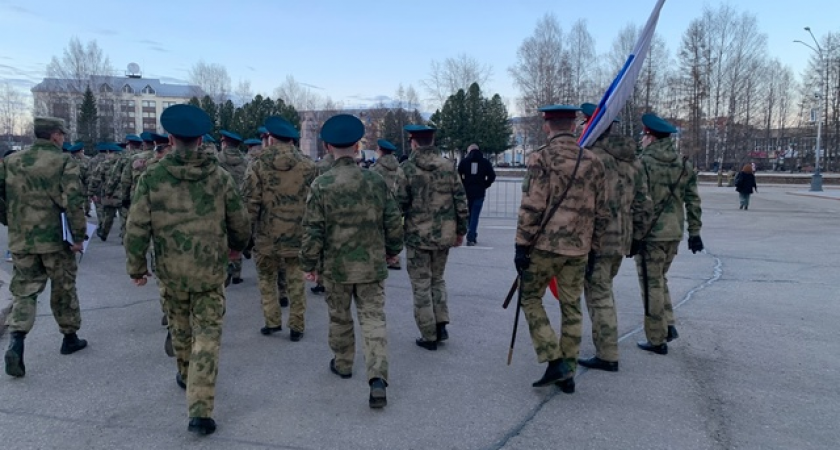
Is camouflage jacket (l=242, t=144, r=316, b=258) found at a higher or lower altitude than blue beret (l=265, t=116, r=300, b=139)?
lower

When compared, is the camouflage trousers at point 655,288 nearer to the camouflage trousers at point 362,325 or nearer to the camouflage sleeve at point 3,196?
the camouflage trousers at point 362,325

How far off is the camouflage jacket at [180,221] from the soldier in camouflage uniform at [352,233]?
716 millimetres

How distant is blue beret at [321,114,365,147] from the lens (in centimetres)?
441

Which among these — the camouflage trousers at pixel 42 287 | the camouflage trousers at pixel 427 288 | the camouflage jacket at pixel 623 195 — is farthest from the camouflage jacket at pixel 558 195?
the camouflage trousers at pixel 42 287

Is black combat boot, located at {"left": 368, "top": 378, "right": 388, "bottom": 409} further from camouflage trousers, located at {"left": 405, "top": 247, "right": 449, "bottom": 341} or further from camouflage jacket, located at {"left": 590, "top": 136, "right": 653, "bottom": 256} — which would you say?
camouflage jacket, located at {"left": 590, "top": 136, "right": 653, "bottom": 256}

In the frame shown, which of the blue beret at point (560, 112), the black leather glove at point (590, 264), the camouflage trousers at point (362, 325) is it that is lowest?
the camouflage trousers at point (362, 325)

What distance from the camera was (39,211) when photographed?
197 inches

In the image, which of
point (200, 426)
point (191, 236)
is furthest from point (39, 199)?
point (200, 426)

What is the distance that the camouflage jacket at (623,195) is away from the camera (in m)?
4.94

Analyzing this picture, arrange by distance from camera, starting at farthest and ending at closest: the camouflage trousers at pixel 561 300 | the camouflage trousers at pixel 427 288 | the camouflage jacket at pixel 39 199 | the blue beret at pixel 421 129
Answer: the blue beret at pixel 421 129 → the camouflage trousers at pixel 427 288 → the camouflage jacket at pixel 39 199 → the camouflage trousers at pixel 561 300

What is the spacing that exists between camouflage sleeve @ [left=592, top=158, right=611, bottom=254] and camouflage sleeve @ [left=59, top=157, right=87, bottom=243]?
14.0 feet

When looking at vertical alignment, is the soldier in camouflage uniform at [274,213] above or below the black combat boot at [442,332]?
Answer: above

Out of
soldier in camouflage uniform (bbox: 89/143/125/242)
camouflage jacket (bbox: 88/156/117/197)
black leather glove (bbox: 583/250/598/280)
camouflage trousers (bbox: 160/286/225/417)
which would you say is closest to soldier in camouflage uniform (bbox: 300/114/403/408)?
camouflage trousers (bbox: 160/286/225/417)

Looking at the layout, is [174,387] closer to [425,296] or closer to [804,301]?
[425,296]
